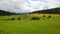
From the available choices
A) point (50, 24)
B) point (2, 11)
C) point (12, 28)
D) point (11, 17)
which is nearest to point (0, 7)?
point (2, 11)

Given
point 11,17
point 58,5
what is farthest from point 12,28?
point 58,5

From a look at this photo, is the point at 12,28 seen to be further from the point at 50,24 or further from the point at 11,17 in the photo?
the point at 50,24

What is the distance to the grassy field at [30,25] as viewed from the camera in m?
2.63

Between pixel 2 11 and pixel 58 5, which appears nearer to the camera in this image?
pixel 58 5

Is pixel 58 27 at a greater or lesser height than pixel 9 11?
lesser

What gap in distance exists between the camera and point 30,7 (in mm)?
2826

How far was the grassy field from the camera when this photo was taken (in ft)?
8.63

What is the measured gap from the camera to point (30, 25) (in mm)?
2729

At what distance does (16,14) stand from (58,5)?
81 centimetres

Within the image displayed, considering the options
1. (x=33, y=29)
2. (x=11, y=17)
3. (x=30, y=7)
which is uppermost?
(x=30, y=7)

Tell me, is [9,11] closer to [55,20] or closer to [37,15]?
[37,15]

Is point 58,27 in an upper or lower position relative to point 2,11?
lower

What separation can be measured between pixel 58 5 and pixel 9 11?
37.2 inches

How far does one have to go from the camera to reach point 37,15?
2.80 m
